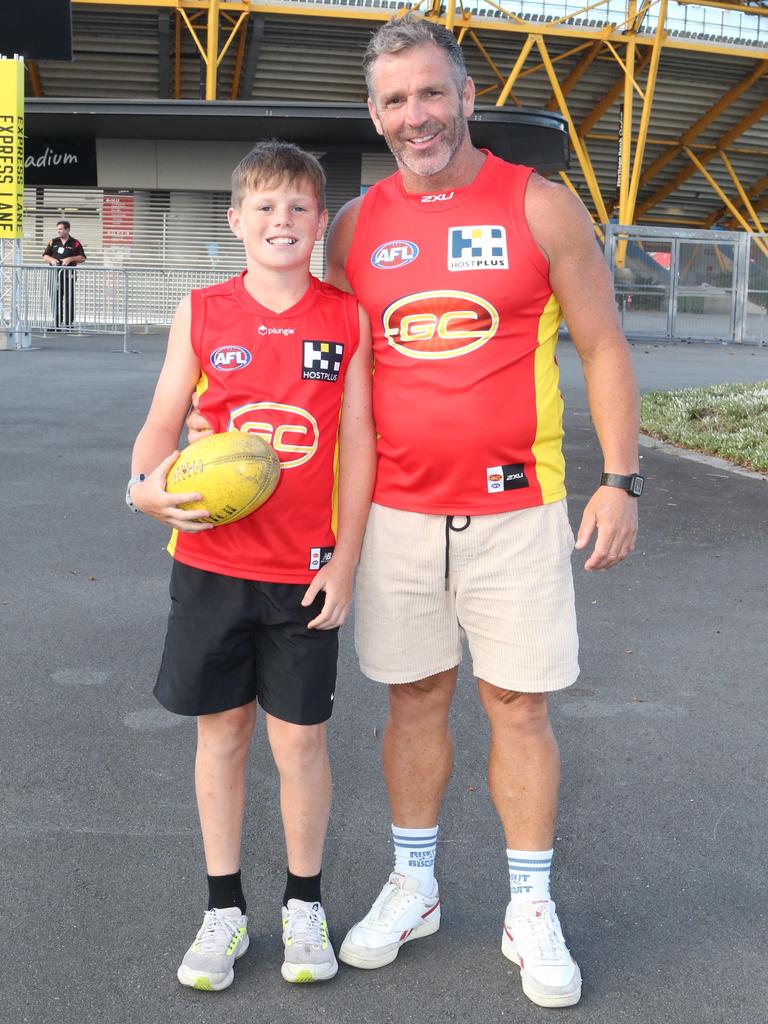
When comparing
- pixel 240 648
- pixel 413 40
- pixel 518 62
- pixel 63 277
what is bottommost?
pixel 240 648

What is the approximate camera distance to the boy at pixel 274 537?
2871 millimetres

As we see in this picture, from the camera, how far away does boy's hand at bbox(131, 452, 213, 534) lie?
270 cm

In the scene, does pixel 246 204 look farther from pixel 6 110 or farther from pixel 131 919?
pixel 6 110

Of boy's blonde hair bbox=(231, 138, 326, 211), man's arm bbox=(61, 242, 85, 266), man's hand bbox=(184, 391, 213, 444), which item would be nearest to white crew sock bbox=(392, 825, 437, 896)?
man's hand bbox=(184, 391, 213, 444)

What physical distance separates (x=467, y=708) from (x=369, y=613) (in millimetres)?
1818

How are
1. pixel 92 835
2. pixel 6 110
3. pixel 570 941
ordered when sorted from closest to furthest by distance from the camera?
pixel 570 941
pixel 92 835
pixel 6 110

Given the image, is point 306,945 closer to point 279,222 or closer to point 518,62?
point 279,222

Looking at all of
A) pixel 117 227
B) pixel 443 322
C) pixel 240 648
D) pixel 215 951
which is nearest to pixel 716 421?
pixel 443 322

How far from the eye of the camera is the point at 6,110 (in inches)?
728

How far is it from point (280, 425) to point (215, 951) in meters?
1.24

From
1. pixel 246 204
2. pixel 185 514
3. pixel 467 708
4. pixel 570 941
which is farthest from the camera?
pixel 467 708

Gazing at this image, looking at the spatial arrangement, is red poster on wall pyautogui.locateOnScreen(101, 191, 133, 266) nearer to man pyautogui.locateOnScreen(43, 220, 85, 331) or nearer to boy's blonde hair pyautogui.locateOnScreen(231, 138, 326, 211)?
man pyautogui.locateOnScreen(43, 220, 85, 331)

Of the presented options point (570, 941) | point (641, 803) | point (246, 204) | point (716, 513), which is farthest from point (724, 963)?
point (716, 513)

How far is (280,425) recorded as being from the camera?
9.43 feet
